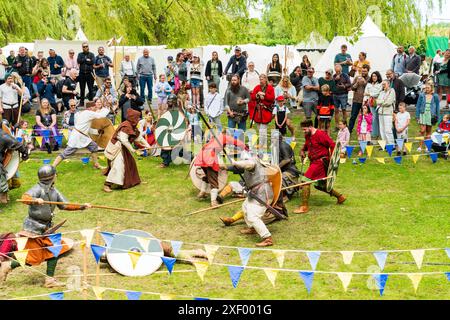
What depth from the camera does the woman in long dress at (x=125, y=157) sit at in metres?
13.4

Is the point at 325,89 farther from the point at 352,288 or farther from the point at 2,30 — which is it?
the point at 2,30

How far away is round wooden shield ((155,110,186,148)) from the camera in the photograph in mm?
14797

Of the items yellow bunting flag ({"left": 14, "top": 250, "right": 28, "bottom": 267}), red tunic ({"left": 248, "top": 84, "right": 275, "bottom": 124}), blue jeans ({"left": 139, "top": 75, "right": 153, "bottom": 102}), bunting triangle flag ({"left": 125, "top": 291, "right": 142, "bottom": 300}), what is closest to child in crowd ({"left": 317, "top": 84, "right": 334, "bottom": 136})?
red tunic ({"left": 248, "top": 84, "right": 275, "bottom": 124})

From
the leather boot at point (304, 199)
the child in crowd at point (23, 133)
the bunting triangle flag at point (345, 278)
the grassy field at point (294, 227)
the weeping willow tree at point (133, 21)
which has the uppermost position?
the weeping willow tree at point (133, 21)

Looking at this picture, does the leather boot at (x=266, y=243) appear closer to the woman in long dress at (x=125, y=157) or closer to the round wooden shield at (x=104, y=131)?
the woman in long dress at (x=125, y=157)

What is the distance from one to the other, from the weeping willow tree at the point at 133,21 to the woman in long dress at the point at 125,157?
13.2 metres

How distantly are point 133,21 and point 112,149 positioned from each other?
588 inches

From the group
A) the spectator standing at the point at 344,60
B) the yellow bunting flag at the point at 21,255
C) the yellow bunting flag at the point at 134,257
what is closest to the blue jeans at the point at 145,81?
the spectator standing at the point at 344,60

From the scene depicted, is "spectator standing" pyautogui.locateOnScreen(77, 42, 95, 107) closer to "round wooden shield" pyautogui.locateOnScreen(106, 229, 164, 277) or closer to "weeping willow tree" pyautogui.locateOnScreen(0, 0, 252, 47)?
"weeping willow tree" pyautogui.locateOnScreen(0, 0, 252, 47)

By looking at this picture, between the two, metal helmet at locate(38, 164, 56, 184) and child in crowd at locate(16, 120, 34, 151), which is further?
child in crowd at locate(16, 120, 34, 151)

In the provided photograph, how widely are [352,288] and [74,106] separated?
33.1 ft

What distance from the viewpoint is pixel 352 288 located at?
28.7 feet

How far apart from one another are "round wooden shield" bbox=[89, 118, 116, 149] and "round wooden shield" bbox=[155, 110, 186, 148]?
0.89m

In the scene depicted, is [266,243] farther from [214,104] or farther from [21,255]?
[214,104]
